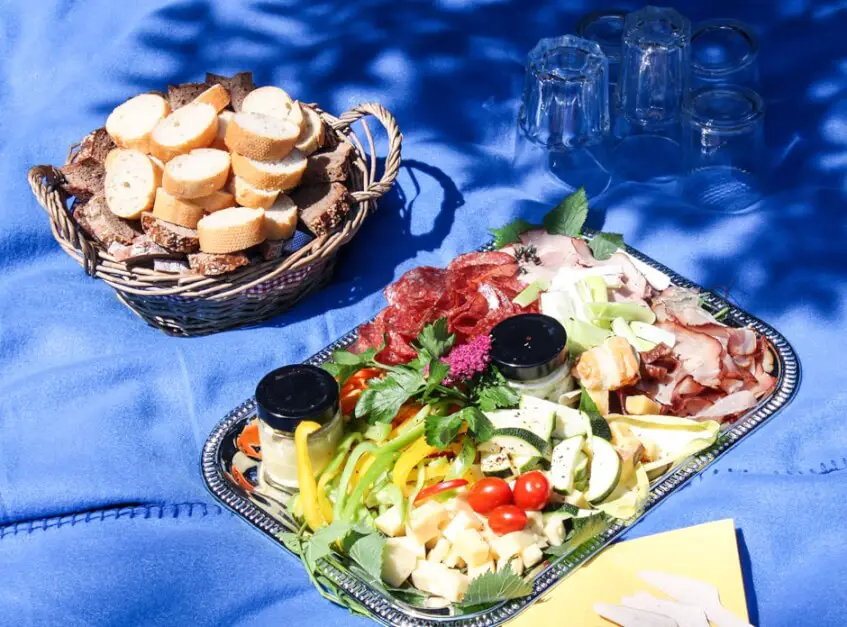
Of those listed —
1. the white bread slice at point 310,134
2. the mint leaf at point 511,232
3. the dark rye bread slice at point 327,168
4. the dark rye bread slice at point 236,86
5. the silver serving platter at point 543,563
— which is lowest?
the silver serving platter at point 543,563

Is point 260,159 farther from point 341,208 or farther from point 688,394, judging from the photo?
point 688,394

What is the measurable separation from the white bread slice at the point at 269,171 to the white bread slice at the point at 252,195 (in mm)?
10

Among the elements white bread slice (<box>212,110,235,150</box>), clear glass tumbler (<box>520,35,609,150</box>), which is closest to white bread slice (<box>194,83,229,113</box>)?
white bread slice (<box>212,110,235,150</box>)

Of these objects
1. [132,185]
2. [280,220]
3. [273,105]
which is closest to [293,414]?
[280,220]

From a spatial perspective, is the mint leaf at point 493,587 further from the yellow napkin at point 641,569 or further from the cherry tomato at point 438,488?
the cherry tomato at point 438,488

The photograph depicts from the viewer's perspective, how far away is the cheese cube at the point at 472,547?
1.37 m

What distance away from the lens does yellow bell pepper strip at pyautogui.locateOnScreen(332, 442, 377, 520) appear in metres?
1.49

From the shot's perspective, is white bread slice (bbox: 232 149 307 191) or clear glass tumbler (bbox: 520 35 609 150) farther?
clear glass tumbler (bbox: 520 35 609 150)

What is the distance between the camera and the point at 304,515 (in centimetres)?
152

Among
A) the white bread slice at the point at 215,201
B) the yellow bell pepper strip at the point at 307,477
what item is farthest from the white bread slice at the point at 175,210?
the yellow bell pepper strip at the point at 307,477

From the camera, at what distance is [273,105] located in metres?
1.96

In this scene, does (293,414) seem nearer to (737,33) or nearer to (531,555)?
(531,555)

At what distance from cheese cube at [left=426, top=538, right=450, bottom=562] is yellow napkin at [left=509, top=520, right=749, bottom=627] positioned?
0.12m

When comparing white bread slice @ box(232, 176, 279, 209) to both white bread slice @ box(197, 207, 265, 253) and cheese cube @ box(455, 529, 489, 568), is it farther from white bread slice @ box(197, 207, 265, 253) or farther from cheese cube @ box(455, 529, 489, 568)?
cheese cube @ box(455, 529, 489, 568)
